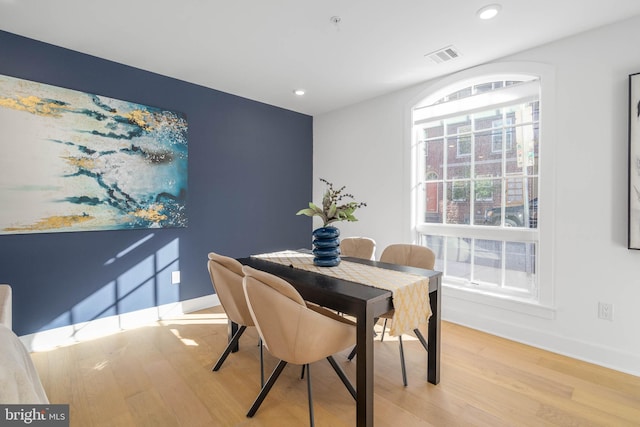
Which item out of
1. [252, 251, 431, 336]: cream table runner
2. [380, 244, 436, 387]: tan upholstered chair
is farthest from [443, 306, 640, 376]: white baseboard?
[252, 251, 431, 336]: cream table runner

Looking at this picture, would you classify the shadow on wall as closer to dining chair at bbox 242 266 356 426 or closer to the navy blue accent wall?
the navy blue accent wall

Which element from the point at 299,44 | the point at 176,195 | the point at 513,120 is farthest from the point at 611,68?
the point at 176,195

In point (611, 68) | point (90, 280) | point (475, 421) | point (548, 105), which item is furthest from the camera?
point (90, 280)

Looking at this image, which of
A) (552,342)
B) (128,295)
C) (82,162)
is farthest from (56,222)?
Answer: (552,342)

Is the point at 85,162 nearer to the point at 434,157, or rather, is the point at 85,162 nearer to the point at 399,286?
the point at 399,286

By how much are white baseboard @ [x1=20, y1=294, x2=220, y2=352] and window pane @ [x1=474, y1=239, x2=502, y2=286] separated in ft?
9.85

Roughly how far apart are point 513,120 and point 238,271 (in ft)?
9.22

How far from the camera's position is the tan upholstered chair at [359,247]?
295cm

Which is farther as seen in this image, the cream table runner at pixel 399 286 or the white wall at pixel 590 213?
the white wall at pixel 590 213

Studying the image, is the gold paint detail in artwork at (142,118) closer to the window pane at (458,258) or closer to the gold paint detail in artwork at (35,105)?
the gold paint detail in artwork at (35,105)

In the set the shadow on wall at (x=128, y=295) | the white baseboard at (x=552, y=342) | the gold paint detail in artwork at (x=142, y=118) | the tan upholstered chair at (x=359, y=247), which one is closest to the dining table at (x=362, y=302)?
the tan upholstered chair at (x=359, y=247)

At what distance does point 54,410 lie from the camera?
0.90m

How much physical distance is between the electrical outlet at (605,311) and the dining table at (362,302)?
1371 mm

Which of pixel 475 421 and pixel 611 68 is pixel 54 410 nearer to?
pixel 475 421
